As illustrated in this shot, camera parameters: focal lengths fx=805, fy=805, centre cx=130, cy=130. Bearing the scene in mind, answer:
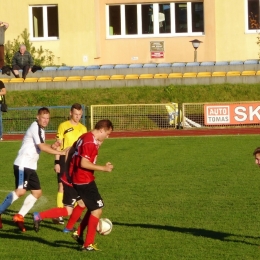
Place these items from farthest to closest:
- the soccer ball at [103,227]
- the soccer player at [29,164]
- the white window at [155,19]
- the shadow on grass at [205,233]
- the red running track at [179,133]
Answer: the white window at [155,19]
the red running track at [179,133]
the soccer player at [29,164]
the shadow on grass at [205,233]
the soccer ball at [103,227]

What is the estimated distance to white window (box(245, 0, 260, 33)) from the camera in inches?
1783

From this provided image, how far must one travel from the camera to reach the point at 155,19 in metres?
46.8

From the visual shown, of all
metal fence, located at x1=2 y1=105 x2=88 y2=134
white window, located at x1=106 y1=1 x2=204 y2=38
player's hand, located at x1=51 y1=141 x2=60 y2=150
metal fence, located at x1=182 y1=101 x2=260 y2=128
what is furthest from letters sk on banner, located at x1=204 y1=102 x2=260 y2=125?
player's hand, located at x1=51 y1=141 x2=60 y2=150

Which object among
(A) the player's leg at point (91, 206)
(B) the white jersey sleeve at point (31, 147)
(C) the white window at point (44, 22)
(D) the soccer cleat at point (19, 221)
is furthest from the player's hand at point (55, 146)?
(C) the white window at point (44, 22)

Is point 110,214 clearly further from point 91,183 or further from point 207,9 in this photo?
point 207,9

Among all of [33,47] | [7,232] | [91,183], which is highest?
[33,47]

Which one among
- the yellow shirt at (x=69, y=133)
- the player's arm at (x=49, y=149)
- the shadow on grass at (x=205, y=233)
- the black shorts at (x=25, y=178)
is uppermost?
the yellow shirt at (x=69, y=133)

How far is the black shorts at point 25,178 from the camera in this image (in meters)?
→ 12.3

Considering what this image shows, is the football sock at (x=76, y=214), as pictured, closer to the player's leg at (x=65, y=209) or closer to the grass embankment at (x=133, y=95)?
the player's leg at (x=65, y=209)

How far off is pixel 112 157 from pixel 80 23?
23.6m

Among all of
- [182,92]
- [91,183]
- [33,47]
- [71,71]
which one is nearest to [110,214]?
[91,183]

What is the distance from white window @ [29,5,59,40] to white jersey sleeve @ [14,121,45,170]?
114 feet

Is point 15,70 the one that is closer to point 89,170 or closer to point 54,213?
point 54,213

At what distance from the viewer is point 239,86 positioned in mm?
35406
